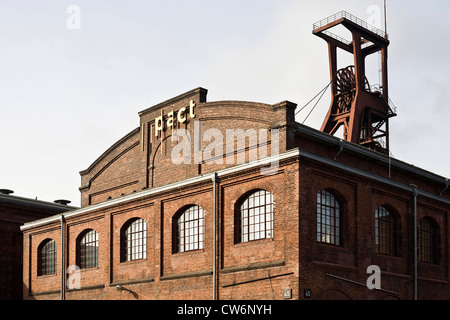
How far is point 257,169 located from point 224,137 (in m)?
4.46

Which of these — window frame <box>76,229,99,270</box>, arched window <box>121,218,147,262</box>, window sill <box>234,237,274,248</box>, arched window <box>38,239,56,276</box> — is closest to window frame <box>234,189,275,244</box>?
window sill <box>234,237,274,248</box>

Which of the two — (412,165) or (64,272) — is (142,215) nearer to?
(64,272)

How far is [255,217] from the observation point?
25.3 meters

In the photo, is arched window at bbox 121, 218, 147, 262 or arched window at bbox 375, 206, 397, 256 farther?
arched window at bbox 121, 218, 147, 262

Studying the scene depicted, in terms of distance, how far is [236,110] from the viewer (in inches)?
1143

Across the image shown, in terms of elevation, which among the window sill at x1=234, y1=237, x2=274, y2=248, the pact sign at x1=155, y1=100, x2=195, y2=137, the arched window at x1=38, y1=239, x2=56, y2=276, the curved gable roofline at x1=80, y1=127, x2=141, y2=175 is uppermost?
the pact sign at x1=155, y1=100, x2=195, y2=137

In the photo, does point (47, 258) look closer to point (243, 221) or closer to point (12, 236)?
point (12, 236)

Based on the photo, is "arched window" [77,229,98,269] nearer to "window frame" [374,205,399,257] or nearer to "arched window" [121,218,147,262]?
"arched window" [121,218,147,262]

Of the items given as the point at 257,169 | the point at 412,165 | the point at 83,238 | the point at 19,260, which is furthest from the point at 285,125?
the point at 19,260

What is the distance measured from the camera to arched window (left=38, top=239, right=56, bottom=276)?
3453cm

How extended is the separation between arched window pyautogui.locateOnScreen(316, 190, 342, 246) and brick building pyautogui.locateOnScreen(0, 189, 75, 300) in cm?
1984

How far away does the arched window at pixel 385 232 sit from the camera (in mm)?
27500

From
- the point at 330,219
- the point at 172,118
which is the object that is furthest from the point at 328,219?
the point at 172,118

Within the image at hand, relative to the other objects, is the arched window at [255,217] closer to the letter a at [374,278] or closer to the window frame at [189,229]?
the window frame at [189,229]
